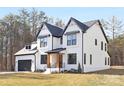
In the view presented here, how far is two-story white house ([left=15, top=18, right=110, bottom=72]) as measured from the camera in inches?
753

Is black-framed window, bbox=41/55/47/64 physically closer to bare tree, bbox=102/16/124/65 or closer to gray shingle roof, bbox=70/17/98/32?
gray shingle roof, bbox=70/17/98/32

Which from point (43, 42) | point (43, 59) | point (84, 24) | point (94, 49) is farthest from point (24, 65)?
point (84, 24)

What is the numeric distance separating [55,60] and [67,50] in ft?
3.14

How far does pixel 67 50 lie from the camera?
19672 mm

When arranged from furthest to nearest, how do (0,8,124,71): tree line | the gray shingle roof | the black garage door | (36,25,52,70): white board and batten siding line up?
the black garage door
(36,25,52,70): white board and batten siding
the gray shingle roof
(0,8,124,71): tree line

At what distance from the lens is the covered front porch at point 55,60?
19453 mm

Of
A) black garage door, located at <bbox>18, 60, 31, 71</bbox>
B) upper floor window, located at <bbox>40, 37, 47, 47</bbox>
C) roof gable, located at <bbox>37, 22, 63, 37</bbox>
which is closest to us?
roof gable, located at <bbox>37, 22, 63, 37</bbox>

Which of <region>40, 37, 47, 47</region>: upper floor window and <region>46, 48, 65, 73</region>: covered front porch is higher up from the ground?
<region>40, 37, 47, 47</region>: upper floor window

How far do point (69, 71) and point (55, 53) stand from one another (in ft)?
5.13

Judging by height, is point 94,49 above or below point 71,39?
below

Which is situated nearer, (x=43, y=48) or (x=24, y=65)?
(x=43, y=48)

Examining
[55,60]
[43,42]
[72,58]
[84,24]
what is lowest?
[55,60]

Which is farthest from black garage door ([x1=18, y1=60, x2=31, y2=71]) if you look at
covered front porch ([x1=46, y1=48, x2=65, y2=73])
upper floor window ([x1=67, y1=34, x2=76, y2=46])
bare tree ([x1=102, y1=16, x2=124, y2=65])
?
bare tree ([x1=102, y1=16, x2=124, y2=65])

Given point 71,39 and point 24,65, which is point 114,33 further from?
point 24,65
